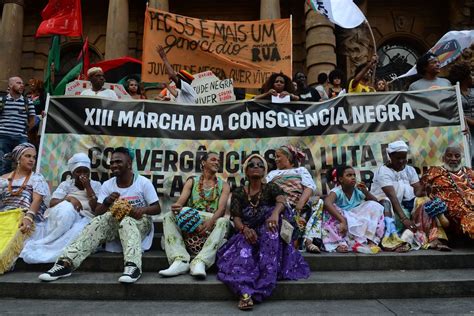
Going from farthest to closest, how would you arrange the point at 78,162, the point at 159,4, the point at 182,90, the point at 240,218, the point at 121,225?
1. the point at 159,4
2. the point at 182,90
3. the point at 78,162
4. the point at 121,225
5. the point at 240,218

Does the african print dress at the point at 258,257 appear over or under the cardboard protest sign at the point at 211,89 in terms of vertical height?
under

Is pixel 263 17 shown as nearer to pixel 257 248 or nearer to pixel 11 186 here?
pixel 11 186

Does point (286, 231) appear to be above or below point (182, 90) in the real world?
below

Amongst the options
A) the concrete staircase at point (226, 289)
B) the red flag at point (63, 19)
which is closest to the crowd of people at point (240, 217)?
the concrete staircase at point (226, 289)

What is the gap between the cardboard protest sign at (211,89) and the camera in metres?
7.20

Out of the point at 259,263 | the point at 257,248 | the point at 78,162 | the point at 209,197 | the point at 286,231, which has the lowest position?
the point at 259,263

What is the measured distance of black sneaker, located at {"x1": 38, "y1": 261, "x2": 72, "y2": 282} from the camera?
395 cm

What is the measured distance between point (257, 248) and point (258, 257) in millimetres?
115

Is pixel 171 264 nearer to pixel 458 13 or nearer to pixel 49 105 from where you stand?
pixel 49 105

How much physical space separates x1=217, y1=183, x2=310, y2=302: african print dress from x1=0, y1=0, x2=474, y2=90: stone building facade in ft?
28.2

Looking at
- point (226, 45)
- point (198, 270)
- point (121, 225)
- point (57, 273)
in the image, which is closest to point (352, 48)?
point (226, 45)

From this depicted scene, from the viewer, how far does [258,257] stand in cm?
401

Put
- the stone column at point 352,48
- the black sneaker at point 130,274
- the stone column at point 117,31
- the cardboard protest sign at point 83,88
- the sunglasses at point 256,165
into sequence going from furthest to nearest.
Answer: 1. the stone column at point 352,48
2. the stone column at point 117,31
3. the cardboard protest sign at point 83,88
4. the sunglasses at point 256,165
5. the black sneaker at point 130,274

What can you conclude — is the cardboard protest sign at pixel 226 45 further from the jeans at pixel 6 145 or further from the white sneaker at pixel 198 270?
the white sneaker at pixel 198 270
